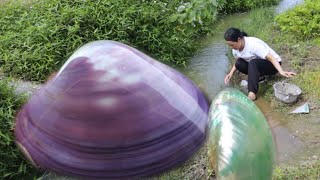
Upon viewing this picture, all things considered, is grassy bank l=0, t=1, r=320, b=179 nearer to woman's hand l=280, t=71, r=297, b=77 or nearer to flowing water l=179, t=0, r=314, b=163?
woman's hand l=280, t=71, r=297, b=77

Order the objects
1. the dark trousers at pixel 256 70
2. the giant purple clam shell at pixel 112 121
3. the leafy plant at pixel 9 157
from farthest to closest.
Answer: the dark trousers at pixel 256 70 → the leafy plant at pixel 9 157 → the giant purple clam shell at pixel 112 121

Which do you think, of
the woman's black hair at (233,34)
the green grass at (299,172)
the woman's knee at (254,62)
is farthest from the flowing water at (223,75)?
the woman's black hair at (233,34)

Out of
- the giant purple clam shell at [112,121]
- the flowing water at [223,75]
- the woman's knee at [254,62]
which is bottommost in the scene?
the flowing water at [223,75]

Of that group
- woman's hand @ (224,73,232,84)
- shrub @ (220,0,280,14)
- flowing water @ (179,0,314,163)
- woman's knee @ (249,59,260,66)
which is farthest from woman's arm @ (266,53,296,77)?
shrub @ (220,0,280,14)

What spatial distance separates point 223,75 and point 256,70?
0.88 meters

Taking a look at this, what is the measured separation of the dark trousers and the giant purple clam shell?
3.73 m

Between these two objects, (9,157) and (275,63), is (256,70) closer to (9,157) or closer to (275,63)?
(275,63)

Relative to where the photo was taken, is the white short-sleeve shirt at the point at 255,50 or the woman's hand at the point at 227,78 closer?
the white short-sleeve shirt at the point at 255,50

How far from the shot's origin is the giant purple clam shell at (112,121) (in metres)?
0.65

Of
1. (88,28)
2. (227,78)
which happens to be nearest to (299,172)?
(227,78)

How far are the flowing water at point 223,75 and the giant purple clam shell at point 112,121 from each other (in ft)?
5.01

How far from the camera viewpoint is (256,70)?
4332 mm

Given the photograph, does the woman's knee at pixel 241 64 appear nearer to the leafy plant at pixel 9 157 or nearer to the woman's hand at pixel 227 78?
the woman's hand at pixel 227 78

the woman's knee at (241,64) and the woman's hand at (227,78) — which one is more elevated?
the woman's knee at (241,64)
